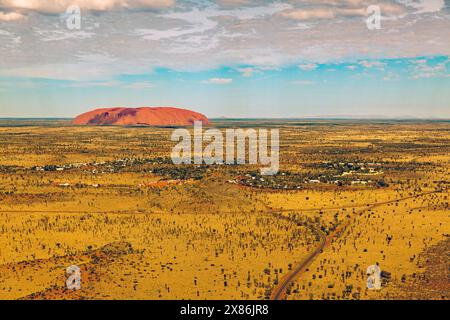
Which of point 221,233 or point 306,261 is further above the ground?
point 221,233

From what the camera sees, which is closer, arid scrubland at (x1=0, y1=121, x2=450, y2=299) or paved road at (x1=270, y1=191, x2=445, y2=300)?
paved road at (x1=270, y1=191, x2=445, y2=300)

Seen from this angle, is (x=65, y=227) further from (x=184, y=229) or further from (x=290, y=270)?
(x=290, y=270)

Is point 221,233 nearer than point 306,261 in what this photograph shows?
No

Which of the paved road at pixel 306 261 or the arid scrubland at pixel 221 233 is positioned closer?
the paved road at pixel 306 261

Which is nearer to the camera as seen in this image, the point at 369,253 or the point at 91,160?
the point at 369,253

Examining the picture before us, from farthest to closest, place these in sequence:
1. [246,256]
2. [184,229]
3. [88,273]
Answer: [184,229]
[246,256]
[88,273]
